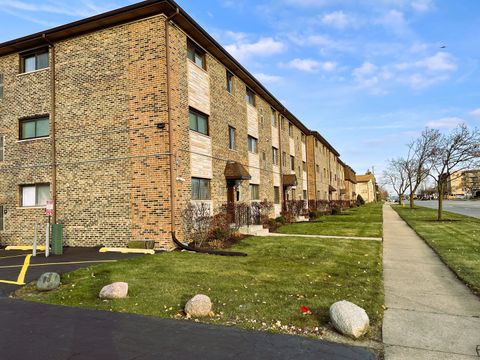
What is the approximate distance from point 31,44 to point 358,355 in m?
16.9

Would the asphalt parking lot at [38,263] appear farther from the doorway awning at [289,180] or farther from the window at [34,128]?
the doorway awning at [289,180]

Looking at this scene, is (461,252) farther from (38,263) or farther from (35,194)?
(35,194)

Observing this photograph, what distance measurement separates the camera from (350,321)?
184 inches

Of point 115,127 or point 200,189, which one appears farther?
point 200,189

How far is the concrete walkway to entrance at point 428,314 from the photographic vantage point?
4.29m

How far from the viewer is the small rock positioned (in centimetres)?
549

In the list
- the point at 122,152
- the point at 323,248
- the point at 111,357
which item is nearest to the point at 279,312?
the point at 111,357

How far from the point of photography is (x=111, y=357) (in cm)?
403

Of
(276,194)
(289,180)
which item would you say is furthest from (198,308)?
(289,180)

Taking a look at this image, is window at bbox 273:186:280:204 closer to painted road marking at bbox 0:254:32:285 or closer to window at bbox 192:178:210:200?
window at bbox 192:178:210:200

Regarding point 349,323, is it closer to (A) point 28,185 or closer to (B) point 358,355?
(B) point 358,355

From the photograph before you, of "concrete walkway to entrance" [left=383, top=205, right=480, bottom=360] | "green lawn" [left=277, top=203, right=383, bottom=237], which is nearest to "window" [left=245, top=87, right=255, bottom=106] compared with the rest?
"green lawn" [left=277, top=203, right=383, bottom=237]

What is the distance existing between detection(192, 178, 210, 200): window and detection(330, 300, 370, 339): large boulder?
9855 millimetres

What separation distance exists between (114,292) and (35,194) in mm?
10569
